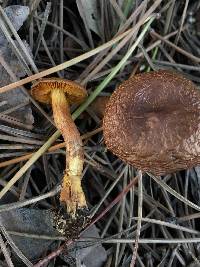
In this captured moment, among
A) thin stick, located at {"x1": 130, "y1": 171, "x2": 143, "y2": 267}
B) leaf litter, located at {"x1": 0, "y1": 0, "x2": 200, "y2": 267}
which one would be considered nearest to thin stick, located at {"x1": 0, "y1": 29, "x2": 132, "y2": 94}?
leaf litter, located at {"x1": 0, "y1": 0, "x2": 200, "y2": 267}

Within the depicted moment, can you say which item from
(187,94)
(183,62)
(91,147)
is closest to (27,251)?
(91,147)

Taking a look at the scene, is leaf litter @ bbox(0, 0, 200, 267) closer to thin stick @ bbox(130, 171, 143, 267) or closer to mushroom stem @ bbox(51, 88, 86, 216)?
thin stick @ bbox(130, 171, 143, 267)

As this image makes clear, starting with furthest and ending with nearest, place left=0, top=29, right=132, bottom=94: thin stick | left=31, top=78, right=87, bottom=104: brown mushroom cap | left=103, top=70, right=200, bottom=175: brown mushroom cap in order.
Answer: left=0, top=29, right=132, bottom=94: thin stick < left=31, top=78, right=87, bottom=104: brown mushroom cap < left=103, top=70, right=200, bottom=175: brown mushroom cap

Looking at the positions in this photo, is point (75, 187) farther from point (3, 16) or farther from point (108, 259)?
point (3, 16)

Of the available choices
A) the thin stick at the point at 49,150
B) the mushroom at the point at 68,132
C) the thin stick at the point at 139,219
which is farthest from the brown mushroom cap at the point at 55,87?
the thin stick at the point at 139,219

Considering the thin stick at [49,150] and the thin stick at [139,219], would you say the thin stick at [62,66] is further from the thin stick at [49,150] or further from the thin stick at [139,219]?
the thin stick at [139,219]

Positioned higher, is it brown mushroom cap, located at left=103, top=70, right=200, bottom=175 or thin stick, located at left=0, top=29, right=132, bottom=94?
thin stick, located at left=0, top=29, right=132, bottom=94

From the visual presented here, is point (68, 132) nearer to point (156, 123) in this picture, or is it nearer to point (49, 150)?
point (49, 150)

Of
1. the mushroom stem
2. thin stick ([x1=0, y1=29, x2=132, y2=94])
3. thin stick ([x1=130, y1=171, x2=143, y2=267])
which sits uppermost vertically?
thin stick ([x1=0, y1=29, x2=132, y2=94])
